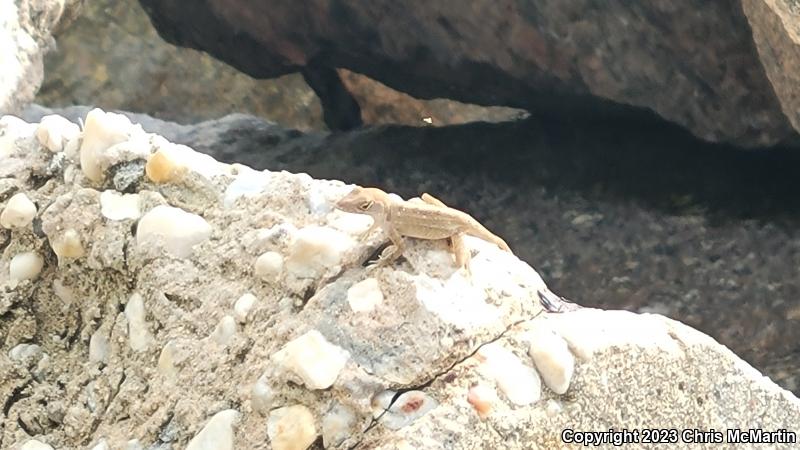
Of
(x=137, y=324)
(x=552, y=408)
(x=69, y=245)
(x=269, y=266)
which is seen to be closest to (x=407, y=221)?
(x=269, y=266)

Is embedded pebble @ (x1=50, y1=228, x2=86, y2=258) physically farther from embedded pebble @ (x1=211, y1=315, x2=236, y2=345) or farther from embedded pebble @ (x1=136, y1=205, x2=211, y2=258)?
embedded pebble @ (x1=211, y1=315, x2=236, y2=345)

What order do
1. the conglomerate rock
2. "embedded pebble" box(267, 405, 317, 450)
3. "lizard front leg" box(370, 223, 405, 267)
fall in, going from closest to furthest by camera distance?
"embedded pebble" box(267, 405, 317, 450) → "lizard front leg" box(370, 223, 405, 267) → the conglomerate rock

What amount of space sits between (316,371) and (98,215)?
479 millimetres

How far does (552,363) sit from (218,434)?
0.40 metres

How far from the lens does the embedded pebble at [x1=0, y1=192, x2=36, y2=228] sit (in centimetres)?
136

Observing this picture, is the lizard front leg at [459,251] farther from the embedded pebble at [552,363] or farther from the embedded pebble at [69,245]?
the embedded pebble at [69,245]

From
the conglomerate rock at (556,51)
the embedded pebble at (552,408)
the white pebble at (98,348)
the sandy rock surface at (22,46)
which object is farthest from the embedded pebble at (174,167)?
the conglomerate rock at (556,51)

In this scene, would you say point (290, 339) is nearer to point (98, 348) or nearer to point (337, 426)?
point (337, 426)

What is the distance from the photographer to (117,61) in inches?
193

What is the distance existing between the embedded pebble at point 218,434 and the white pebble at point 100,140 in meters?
0.48

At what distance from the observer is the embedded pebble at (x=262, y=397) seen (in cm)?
104

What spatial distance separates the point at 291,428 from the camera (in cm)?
102

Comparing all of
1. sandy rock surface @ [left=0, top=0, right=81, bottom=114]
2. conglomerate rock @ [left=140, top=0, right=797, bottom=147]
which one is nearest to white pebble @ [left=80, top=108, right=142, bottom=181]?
sandy rock surface @ [left=0, top=0, right=81, bottom=114]

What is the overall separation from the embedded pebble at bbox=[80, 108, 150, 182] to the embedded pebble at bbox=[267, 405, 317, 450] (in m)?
0.53
